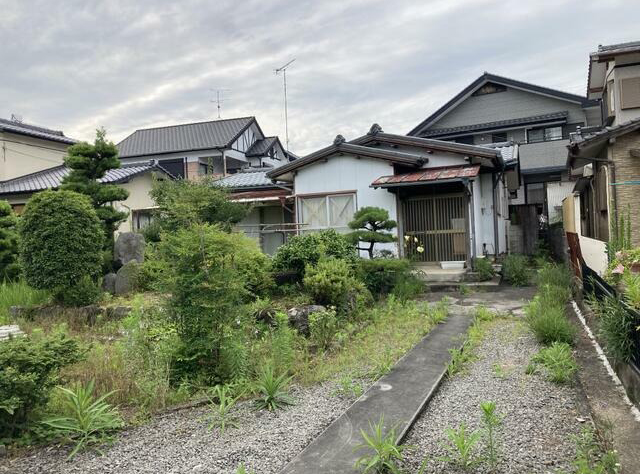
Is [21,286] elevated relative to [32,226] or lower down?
lower down

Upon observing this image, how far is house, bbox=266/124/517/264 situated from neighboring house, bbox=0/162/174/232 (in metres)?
7.49

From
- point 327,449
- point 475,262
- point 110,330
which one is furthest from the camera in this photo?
point 475,262

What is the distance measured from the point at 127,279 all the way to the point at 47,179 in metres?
12.2

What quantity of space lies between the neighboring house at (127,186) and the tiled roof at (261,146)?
38.5ft

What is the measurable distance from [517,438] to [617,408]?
38.2 inches

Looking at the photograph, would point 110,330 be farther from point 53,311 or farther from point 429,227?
point 429,227

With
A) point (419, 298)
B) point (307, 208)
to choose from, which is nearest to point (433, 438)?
point (419, 298)

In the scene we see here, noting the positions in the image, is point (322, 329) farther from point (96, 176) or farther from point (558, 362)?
point (96, 176)

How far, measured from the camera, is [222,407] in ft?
12.2

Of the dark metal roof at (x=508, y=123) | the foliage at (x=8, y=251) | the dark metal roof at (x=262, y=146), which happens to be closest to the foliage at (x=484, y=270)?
the foliage at (x=8, y=251)

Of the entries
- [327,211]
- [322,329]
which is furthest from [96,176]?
[322,329]

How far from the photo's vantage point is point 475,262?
11.1 metres

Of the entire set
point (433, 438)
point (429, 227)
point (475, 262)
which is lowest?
point (433, 438)

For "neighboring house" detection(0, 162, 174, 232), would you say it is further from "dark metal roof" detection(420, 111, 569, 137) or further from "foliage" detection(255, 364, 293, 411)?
"foliage" detection(255, 364, 293, 411)
